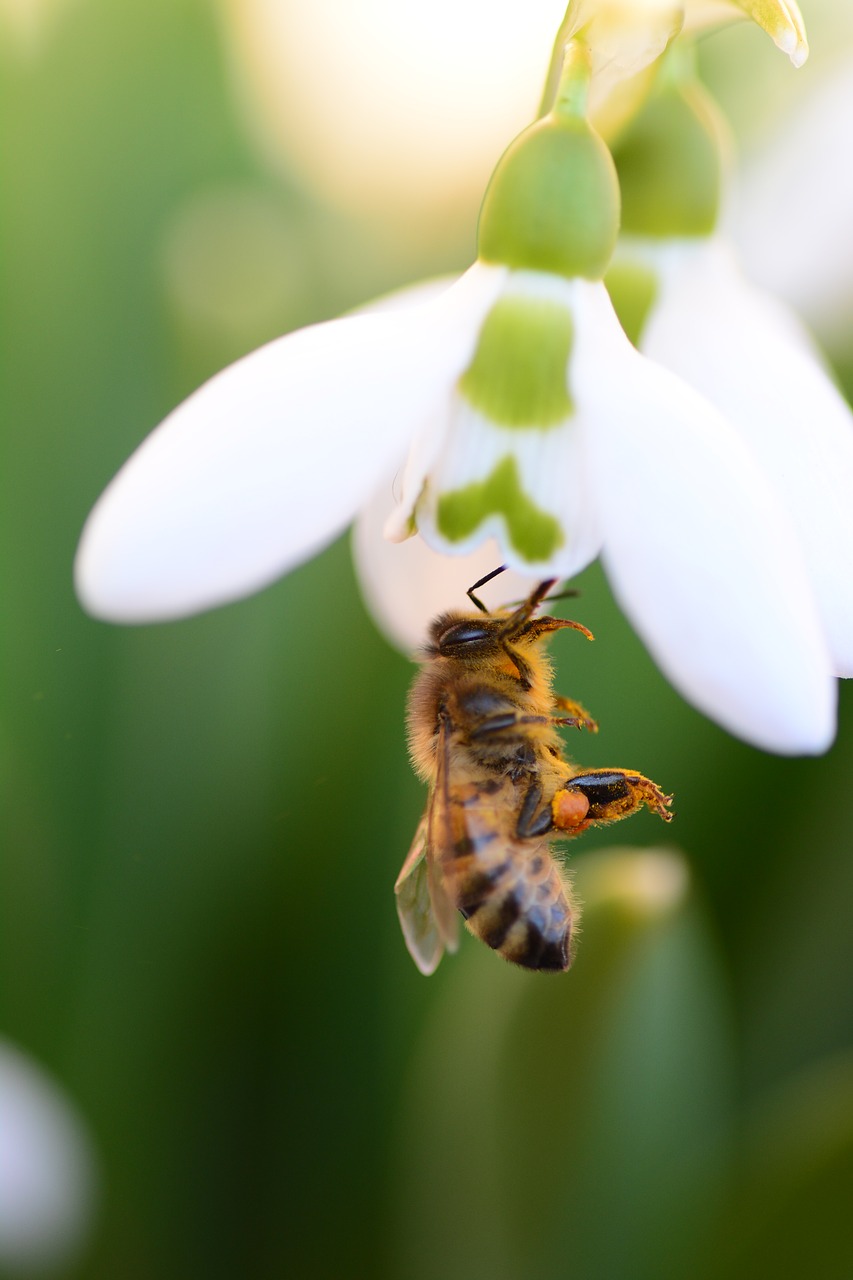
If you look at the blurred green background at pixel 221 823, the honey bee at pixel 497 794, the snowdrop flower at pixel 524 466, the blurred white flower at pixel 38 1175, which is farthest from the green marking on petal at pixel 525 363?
the blurred white flower at pixel 38 1175

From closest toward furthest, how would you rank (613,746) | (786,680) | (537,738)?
(786,680) < (537,738) < (613,746)

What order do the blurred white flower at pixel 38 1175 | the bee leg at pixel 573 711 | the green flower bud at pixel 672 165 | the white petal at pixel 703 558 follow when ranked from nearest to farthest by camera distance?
the white petal at pixel 703 558
the green flower bud at pixel 672 165
the bee leg at pixel 573 711
the blurred white flower at pixel 38 1175

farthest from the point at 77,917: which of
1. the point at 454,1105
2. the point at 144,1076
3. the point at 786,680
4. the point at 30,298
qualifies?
the point at 786,680

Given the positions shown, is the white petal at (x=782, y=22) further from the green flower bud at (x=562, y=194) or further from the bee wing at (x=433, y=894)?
the bee wing at (x=433, y=894)

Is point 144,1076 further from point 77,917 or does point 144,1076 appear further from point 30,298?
point 30,298

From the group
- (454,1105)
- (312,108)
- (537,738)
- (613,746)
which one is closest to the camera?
(537,738)

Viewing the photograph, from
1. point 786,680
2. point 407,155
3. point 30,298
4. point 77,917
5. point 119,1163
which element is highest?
point 407,155

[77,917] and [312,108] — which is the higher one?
[312,108]

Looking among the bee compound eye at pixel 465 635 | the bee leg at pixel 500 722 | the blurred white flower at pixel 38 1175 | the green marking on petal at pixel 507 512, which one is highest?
the green marking on petal at pixel 507 512
